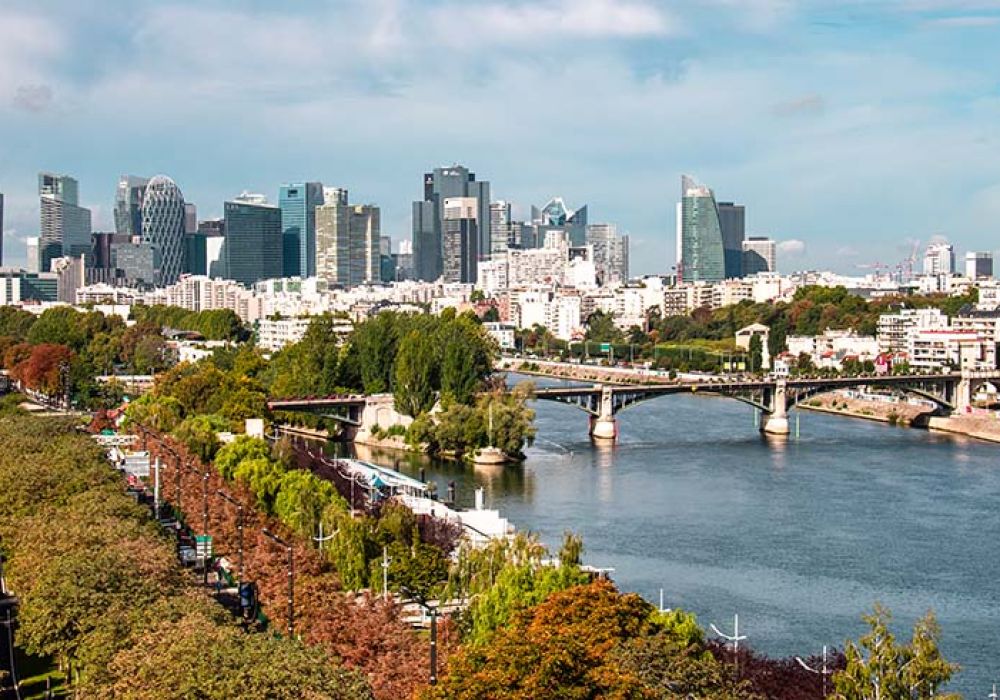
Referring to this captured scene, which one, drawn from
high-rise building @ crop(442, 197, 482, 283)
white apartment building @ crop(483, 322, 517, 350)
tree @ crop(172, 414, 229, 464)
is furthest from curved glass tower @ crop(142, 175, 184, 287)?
tree @ crop(172, 414, 229, 464)

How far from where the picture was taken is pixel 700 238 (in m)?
95.4

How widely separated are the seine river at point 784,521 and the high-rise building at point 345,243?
221 ft

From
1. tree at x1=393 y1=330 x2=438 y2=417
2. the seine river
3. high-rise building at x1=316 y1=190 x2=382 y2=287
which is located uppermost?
high-rise building at x1=316 y1=190 x2=382 y2=287

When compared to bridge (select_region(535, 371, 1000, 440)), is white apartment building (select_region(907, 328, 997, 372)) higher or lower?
higher

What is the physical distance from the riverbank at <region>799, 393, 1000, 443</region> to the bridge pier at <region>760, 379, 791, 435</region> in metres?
2.11

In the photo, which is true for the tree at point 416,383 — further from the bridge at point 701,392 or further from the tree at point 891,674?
the tree at point 891,674

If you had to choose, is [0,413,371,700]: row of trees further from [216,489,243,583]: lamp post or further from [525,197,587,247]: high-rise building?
[525,197,587,247]: high-rise building

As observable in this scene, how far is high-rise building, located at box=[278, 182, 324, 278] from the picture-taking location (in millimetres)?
100188

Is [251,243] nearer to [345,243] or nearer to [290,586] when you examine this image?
[345,243]

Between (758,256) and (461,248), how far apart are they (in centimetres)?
1941

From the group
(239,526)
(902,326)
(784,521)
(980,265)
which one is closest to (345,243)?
(980,265)

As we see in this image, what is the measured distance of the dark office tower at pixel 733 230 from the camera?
99.1 metres

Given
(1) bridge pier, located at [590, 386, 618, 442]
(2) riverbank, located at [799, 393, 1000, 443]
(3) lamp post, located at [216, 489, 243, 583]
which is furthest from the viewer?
(2) riverbank, located at [799, 393, 1000, 443]

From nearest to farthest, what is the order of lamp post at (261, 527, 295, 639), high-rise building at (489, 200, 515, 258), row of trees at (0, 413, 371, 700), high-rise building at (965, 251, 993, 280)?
row of trees at (0, 413, 371, 700) → lamp post at (261, 527, 295, 639) → high-rise building at (965, 251, 993, 280) → high-rise building at (489, 200, 515, 258)
